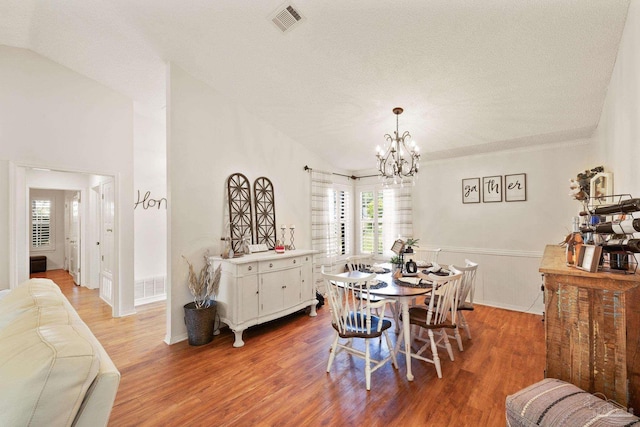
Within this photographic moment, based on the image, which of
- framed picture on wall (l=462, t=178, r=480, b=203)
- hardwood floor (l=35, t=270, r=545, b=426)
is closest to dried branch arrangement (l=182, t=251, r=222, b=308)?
hardwood floor (l=35, t=270, r=545, b=426)

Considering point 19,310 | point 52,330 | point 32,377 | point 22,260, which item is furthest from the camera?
point 22,260

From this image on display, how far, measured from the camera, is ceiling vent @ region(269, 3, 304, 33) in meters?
2.41

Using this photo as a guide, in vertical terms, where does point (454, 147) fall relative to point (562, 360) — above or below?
above

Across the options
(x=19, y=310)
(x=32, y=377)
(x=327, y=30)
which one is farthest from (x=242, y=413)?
(x=327, y=30)

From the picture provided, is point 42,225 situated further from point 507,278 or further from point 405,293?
point 507,278

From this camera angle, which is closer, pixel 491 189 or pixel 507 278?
pixel 507 278

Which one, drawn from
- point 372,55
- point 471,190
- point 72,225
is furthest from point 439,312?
point 72,225

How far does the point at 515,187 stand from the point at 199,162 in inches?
174

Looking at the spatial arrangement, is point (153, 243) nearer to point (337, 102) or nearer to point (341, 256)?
point (341, 256)

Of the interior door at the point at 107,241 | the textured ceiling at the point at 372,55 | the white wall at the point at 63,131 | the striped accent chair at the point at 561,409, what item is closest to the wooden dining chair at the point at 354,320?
the striped accent chair at the point at 561,409

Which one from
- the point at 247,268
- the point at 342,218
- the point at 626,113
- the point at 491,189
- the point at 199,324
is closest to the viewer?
the point at 626,113

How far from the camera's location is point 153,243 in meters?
4.82

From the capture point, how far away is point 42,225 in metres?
7.57

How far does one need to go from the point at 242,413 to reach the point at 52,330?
1.56 metres
